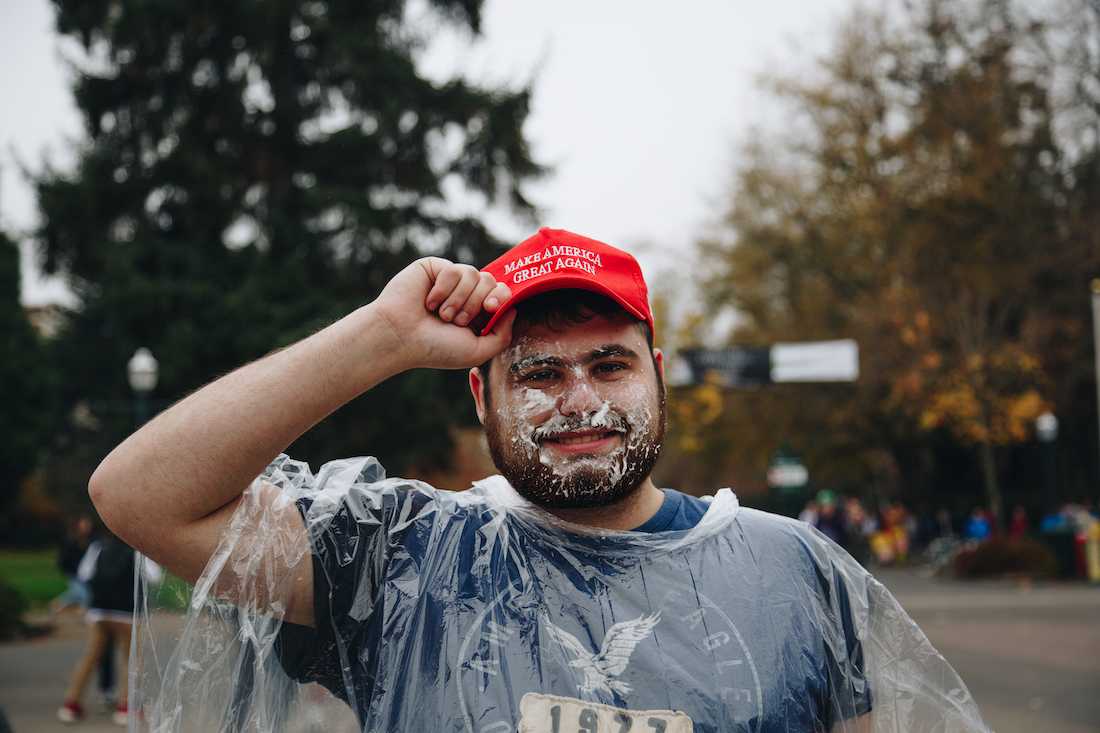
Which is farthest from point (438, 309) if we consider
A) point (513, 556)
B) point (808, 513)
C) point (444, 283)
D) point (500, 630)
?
point (808, 513)

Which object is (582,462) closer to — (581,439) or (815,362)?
(581,439)

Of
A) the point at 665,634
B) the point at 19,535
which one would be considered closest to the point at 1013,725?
the point at 665,634

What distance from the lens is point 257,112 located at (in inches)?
749

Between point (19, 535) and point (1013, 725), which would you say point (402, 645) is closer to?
point (1013, 725)

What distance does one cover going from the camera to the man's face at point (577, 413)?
2.01m

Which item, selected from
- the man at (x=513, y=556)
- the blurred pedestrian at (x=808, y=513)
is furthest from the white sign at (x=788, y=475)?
the man at (x=513, y=556)

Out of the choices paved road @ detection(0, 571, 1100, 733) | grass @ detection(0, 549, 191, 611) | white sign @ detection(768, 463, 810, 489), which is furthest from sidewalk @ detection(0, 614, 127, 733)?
white sign @ detection(768, 463, 810, 489)

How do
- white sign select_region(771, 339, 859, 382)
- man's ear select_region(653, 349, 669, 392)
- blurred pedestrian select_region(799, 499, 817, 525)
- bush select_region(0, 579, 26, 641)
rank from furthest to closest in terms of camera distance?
blurred pedestrian select_region(799, 499, 817, 525) → white sign select_region(771, 339, 859, 382) → bush select_region(0, 579, 26, 641) → man's ear select_region(653, 349, 669, 392)

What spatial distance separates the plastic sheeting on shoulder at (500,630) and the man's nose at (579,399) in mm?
212

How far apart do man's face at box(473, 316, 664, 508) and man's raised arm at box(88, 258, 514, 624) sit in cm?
11

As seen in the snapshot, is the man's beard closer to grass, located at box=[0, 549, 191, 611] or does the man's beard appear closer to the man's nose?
the man's nose

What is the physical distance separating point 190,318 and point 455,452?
5.24 m

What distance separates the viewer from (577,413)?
2.03 m

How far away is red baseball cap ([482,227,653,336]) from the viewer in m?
2.04
